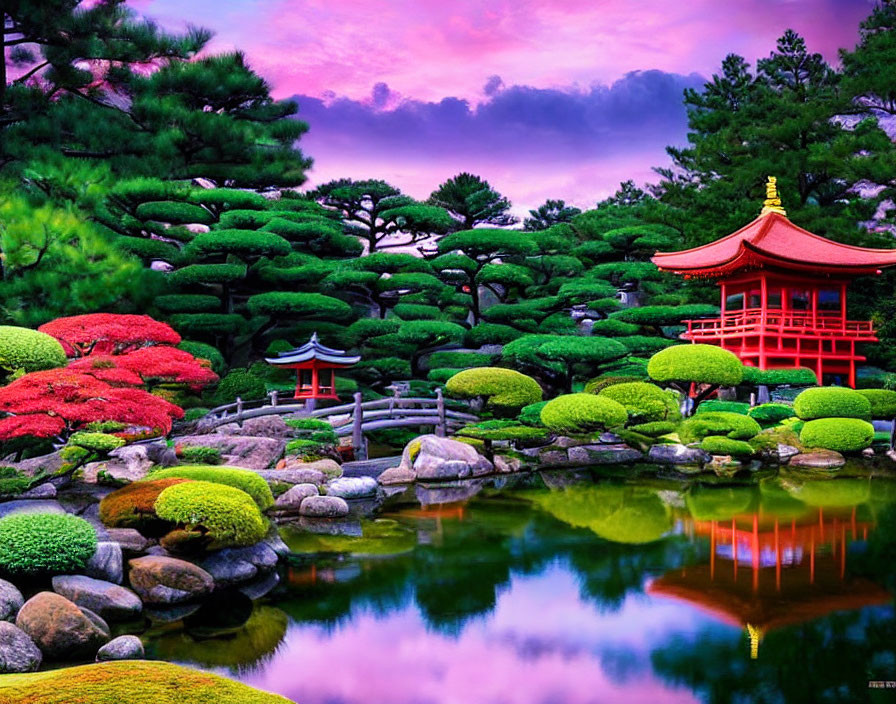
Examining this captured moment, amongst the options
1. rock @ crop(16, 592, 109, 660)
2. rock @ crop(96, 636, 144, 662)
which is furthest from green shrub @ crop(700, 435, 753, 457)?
rock @ crop(16, 592, 109, 660)

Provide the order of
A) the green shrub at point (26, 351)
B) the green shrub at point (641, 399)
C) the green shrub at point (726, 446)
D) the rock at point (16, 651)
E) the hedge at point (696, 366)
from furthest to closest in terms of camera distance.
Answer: the hedge at point (696, 366) → the green shrub at point (641, 399) → the green shrub at point (726, 446) → the green shrub at point (26, 351) → the rock at point (16, 651)

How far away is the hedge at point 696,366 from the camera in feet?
50.3

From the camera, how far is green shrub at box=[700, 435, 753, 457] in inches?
553

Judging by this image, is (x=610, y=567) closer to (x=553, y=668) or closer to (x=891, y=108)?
(x=553, y=668)

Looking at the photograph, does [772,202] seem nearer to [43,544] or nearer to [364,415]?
[364,415]

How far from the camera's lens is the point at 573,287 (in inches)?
789

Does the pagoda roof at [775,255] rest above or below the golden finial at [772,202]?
below

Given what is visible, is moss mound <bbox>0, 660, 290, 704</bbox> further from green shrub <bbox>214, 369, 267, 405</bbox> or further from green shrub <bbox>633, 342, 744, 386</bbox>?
green shrub <bbox>214, 369, 267, 405</bbox>

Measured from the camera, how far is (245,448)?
12703 mm

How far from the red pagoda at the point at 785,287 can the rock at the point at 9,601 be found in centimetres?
1672

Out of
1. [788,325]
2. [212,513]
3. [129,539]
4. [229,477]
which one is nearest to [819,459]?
[788,325]

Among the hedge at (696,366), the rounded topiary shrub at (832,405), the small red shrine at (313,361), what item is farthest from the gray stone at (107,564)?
the rounded topiary shrub at (832,405)

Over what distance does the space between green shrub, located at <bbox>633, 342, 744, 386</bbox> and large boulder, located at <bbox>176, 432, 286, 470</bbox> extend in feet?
26.8

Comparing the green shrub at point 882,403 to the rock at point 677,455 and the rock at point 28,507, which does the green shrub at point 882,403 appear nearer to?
the rock at point 677,455
